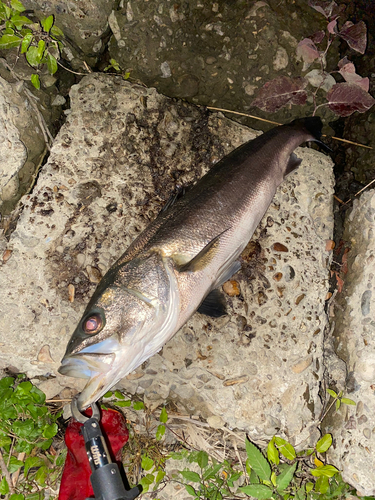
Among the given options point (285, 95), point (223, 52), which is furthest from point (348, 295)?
point (223, 52)

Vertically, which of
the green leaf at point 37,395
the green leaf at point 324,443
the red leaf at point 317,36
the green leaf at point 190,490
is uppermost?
the red leaf at point 317,36

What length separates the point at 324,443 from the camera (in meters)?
3.17

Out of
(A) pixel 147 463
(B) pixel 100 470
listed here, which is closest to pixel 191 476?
(A) pixel 147 463

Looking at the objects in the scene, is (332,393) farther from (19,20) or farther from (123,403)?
(19,20)

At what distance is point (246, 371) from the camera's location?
123 inches

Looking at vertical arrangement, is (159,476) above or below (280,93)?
below

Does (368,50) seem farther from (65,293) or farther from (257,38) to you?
(65,293)

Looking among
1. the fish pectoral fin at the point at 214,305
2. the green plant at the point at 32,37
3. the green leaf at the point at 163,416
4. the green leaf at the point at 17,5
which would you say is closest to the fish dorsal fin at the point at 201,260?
the fish pectoral fin at the point at 214,305

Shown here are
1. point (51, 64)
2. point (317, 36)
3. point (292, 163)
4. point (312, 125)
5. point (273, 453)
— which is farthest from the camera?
point (317, 36)

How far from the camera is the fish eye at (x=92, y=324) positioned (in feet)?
7.75

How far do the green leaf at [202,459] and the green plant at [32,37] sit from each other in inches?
145

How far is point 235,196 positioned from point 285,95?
5.43ft

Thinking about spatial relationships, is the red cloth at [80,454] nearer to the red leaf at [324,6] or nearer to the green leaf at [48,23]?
the green leaf at [48,23]

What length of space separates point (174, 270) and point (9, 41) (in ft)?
8.27
